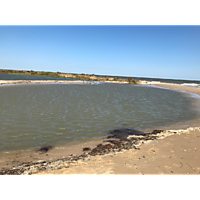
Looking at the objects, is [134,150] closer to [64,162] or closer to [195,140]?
[64,162]

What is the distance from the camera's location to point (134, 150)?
640 cm

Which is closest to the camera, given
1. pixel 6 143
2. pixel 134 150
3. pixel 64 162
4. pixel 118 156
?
pixel 64 162

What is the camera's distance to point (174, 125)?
10.6 metres

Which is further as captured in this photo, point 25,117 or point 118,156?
point 25,117

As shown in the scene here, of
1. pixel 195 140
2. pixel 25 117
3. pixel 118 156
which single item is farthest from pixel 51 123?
pixel 195 140
